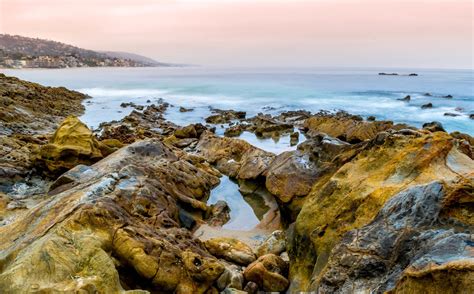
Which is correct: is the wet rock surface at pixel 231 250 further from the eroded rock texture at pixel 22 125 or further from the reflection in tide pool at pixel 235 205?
the eroded rock texture at pixel 22 125

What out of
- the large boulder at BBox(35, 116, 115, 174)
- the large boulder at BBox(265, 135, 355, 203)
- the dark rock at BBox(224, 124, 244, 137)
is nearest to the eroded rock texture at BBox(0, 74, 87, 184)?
the large boulder at BBox(35, 116, 115, 174)

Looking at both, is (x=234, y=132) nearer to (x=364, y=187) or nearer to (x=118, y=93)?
(x=364, y=187)

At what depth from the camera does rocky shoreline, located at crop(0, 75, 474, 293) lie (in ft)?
16.4

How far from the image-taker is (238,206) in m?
12.8

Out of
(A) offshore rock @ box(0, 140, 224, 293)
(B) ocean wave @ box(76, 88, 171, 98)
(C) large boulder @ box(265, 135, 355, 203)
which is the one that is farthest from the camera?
(B) ocean wave @ box(76, 88, 171, 98)

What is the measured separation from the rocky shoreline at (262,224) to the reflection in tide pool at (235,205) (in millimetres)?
276

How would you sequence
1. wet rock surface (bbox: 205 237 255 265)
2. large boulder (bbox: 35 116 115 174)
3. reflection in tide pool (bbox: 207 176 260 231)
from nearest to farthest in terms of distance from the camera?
wet rock surface (bbox: 205 237 255 265), reflection in tide pool (bbox: 207 176 260 231), large boulder (bbox: 35 116 115 174)

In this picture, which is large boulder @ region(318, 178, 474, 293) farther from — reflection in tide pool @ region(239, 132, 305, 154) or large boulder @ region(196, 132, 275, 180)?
reflection in tide pool @ region(239, 132, 305, 154)

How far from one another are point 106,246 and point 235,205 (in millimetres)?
6826

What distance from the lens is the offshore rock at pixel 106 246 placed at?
523 cm

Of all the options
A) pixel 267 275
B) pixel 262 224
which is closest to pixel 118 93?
pixel 262 224

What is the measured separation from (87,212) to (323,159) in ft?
21.2

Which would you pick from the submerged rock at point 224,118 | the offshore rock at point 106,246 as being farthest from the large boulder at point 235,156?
the submerged rock at point 224,118

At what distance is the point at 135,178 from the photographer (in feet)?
31.9
